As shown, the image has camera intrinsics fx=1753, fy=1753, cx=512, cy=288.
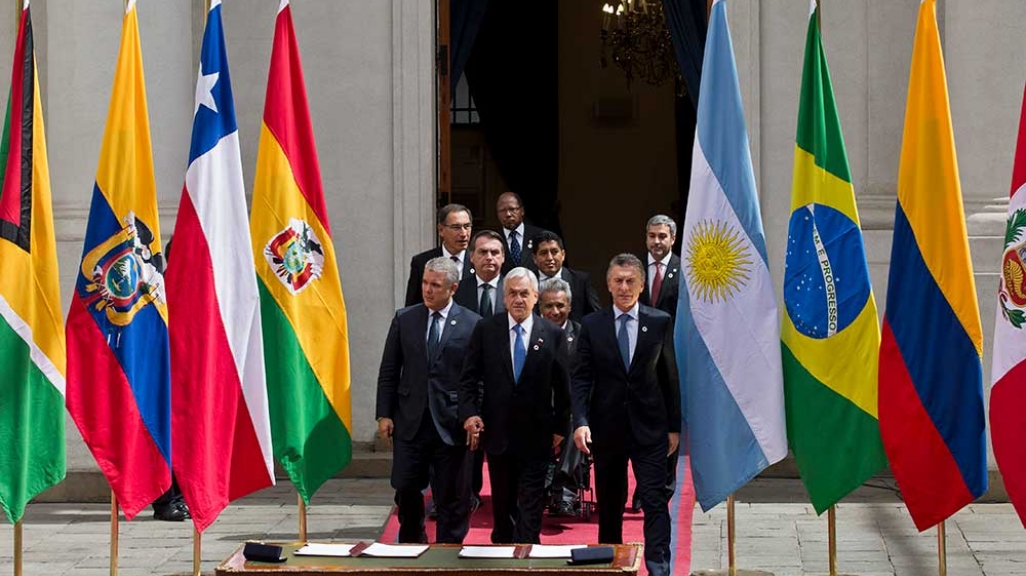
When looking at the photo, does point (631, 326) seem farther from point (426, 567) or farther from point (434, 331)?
point (426, 567)

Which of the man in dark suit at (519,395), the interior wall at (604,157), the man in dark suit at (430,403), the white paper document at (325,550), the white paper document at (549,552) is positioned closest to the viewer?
the white paper document at (549,552)

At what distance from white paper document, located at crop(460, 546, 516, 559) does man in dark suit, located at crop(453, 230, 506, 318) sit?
2994mm

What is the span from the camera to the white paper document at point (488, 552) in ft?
26.1

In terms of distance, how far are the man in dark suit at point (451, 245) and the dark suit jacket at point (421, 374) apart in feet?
3.02

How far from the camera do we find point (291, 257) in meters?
9.91

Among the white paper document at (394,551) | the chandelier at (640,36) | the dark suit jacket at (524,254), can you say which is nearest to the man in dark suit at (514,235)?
the dark suit jacket at (524,254)

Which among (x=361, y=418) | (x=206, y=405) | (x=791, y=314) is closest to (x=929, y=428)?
(x=791, y=314)

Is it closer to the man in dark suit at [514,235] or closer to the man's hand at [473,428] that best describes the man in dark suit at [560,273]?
the man in dark suit at [514,235]

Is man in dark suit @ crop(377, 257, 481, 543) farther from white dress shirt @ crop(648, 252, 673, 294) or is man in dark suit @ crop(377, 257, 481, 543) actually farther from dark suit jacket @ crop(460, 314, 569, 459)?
white dress shirt @ crop(648, 252, 673, 294)

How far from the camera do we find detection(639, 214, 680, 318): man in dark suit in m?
11.7

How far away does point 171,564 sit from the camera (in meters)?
10.6

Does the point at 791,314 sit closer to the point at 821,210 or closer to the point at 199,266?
the point at 821,210

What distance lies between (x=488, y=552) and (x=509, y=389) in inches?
86.1

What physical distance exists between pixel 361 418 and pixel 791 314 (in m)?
4.90
